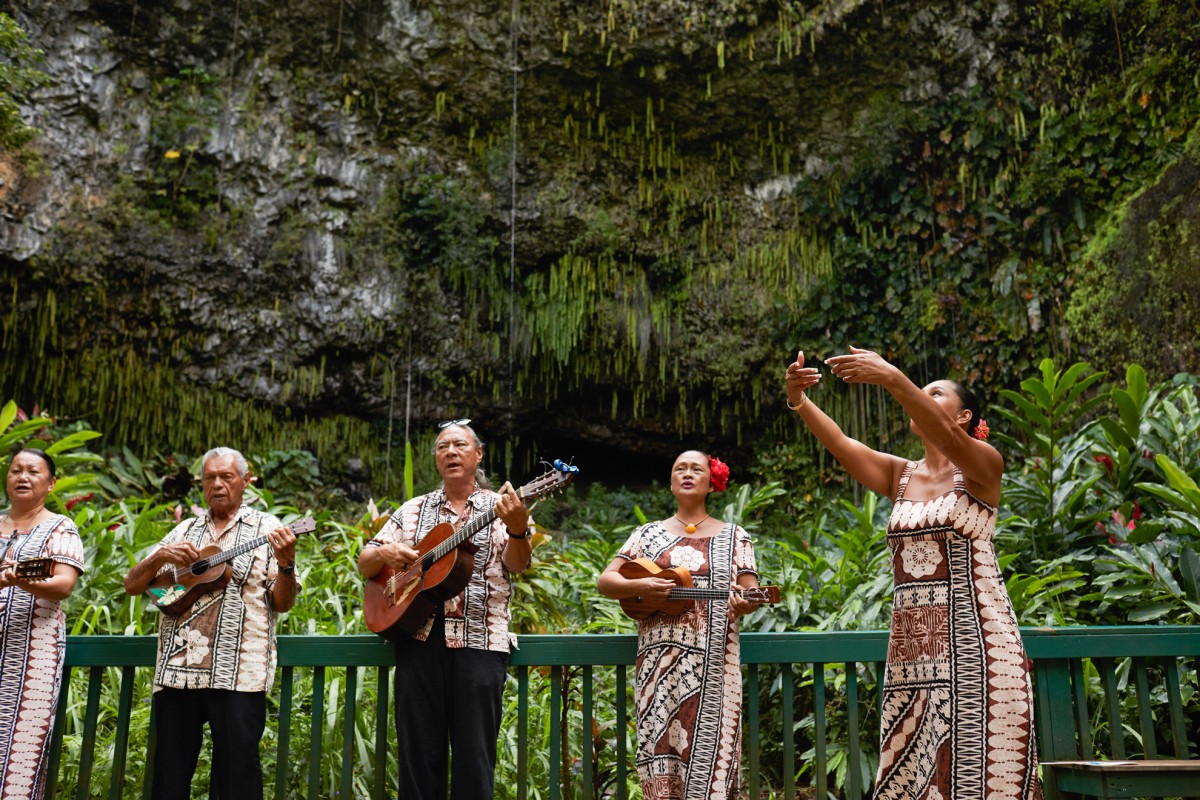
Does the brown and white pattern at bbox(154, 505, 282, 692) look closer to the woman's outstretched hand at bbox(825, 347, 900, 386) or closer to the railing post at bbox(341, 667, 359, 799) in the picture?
the railing post at bbox(341, 667, 359, 799)

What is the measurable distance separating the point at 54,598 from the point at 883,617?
3.35 m

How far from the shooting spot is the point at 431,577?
2898 mm

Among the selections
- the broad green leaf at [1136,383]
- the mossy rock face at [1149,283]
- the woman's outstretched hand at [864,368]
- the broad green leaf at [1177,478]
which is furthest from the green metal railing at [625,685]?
the mossy rock face at [1149,283]

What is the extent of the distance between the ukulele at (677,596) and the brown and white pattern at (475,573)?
1.29 ft

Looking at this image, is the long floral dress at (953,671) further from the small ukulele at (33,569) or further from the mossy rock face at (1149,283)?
the mossy rock face at (1149,283)

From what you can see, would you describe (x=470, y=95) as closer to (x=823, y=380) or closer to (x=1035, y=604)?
(x=823, y=380)

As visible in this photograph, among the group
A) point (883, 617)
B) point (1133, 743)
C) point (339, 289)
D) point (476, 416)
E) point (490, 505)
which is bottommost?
point (1133, 743)

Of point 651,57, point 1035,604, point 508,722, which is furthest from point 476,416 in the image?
point 1035,604

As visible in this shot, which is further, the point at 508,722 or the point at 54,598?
the point at 508,722

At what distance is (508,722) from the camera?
409 cm

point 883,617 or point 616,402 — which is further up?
point 616,402

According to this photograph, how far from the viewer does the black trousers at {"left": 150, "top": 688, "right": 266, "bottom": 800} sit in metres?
2.86

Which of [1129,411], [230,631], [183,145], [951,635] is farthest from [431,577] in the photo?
[183,145]

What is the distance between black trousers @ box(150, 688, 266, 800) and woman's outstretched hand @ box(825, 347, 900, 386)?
78.5 inches
